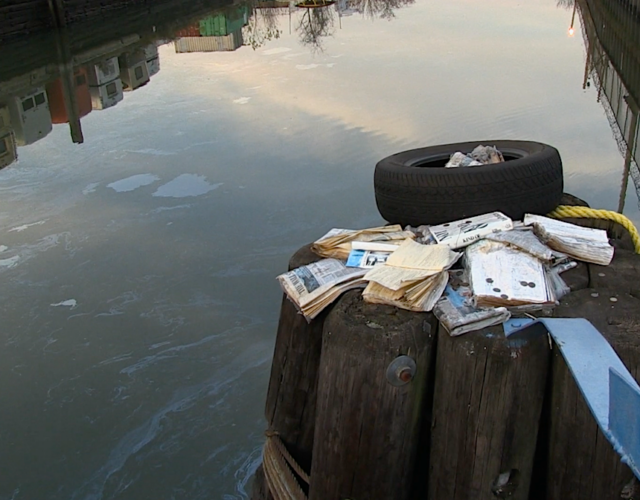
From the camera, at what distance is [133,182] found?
8141mm

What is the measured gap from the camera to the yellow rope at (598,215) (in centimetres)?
300

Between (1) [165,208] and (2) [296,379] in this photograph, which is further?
(1) [165,208]

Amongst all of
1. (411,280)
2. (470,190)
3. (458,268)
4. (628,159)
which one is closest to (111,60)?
(628,159)

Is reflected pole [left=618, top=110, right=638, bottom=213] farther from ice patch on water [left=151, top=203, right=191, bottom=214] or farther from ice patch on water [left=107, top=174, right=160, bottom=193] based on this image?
ice patch on water [left=107, top=174, right=160, bottom=193]

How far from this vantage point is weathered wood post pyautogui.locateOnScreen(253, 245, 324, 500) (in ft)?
8.52

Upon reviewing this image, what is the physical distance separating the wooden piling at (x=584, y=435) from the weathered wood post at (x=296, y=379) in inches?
35.4

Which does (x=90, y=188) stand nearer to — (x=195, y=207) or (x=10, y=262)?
(x=195, y=207)

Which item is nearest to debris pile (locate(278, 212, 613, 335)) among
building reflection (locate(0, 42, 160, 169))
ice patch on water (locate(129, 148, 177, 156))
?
ice patch on water (locate(129, 148, 177, 156))

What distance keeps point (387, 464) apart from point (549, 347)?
680 millimetres

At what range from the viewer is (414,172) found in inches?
120

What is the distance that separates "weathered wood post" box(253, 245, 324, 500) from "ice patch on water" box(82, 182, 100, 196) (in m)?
5.77

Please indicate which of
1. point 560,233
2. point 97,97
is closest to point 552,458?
point 560,233

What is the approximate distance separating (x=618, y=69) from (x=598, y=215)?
1376 cm

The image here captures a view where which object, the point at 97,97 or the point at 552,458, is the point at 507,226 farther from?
the point at 97,97
